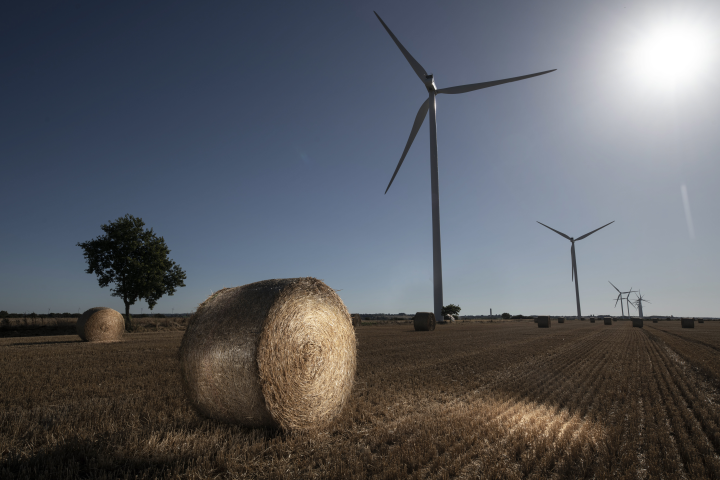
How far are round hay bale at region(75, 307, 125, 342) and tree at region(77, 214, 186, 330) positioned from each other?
13950 mm

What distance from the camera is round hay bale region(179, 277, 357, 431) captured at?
5.91m

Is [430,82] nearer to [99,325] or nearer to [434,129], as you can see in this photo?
[434,129]

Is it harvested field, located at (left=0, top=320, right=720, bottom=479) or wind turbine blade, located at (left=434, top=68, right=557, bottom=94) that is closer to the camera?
harvested field, located at (left=0, top=320, right=720, bottom=479)

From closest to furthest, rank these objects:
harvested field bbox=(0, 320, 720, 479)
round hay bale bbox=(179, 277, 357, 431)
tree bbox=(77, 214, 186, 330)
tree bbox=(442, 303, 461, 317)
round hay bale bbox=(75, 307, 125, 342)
Result: harvested field bbox=(0, 320, 720, 479) < round hay bale bbox=(179, 277, 357, 431) < round hay bale bbox=(75, 307, 125, 342) < tree bbox=(77, 214, 186, 330) < tree bbox=(442, 303, 461, 317)

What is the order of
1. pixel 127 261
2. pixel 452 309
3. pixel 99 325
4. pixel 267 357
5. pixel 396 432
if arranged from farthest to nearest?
1. pixel 452 309
2. pixel 127 261
3. pixel 99 325
4. pixel 267 357
5. pixel 396 432

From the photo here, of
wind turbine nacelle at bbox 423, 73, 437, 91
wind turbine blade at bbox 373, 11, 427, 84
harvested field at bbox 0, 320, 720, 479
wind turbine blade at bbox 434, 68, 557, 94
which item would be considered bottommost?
harvested field at bbox 0, 320, 720, 479

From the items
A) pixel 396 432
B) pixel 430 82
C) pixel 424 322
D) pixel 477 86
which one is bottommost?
pixel 396 432

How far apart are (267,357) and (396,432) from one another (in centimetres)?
219

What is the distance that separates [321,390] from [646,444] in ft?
15.7

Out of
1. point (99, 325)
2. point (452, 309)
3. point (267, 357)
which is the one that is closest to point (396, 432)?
point (267, 357)

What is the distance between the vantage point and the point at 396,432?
5.77 m

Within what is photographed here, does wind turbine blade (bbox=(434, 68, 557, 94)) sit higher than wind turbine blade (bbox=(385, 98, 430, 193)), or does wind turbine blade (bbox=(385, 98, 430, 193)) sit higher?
wind turbine blade (bbox=(434, 68, 557, 94))

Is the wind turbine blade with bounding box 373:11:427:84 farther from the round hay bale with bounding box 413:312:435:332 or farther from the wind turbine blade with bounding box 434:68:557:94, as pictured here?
the round hay bale with bounding box 413:312:435:332

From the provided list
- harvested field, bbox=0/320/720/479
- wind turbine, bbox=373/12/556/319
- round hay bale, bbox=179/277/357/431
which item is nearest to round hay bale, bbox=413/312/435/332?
wind turbine, bbox=373/12/556/319
